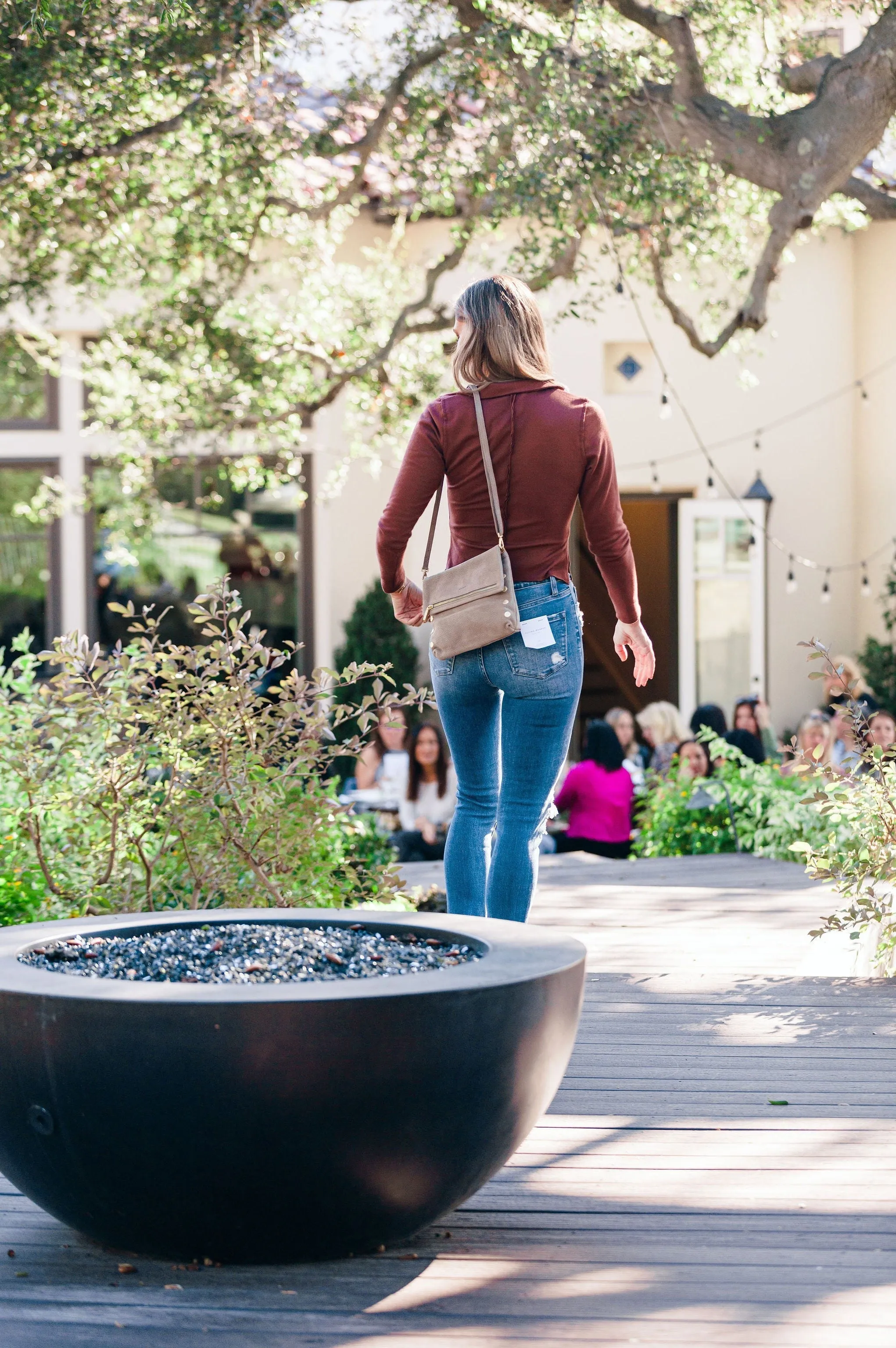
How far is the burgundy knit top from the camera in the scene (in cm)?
320

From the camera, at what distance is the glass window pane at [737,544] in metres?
11.9

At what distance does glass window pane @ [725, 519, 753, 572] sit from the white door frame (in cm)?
5

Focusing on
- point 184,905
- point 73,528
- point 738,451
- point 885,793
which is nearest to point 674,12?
point 885,793

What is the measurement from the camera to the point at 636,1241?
2164 millimetres

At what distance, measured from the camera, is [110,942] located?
7.74 feet

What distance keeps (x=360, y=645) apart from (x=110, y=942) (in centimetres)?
941

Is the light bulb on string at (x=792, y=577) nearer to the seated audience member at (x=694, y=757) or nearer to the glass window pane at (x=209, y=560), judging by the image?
the seated audience member at (x=694, y=757)

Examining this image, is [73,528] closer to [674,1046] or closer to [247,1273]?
[674,1046]

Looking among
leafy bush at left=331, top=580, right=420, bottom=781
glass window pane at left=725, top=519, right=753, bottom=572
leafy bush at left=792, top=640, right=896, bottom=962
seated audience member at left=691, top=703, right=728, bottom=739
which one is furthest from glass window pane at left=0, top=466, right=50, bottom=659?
leafy bush at left=792, top=640, right=896, bottom=962

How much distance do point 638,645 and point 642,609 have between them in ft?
36.9

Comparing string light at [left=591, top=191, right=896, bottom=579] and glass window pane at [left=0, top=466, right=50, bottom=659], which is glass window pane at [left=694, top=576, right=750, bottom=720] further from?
glass window pane at [left=0, top=466, right=50, bottom=659]

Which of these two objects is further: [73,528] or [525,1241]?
[73,528]

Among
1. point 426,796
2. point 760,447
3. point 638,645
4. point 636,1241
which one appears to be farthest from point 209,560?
point 636,1241

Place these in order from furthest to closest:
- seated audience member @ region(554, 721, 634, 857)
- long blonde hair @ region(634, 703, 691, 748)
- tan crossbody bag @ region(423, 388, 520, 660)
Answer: long blonde hair @ region(634, 703, 691, 748) < seated audience member @ region(554, 721, 634, 857) < tan crossbody bag @ region(423, 388, 520, 660)
